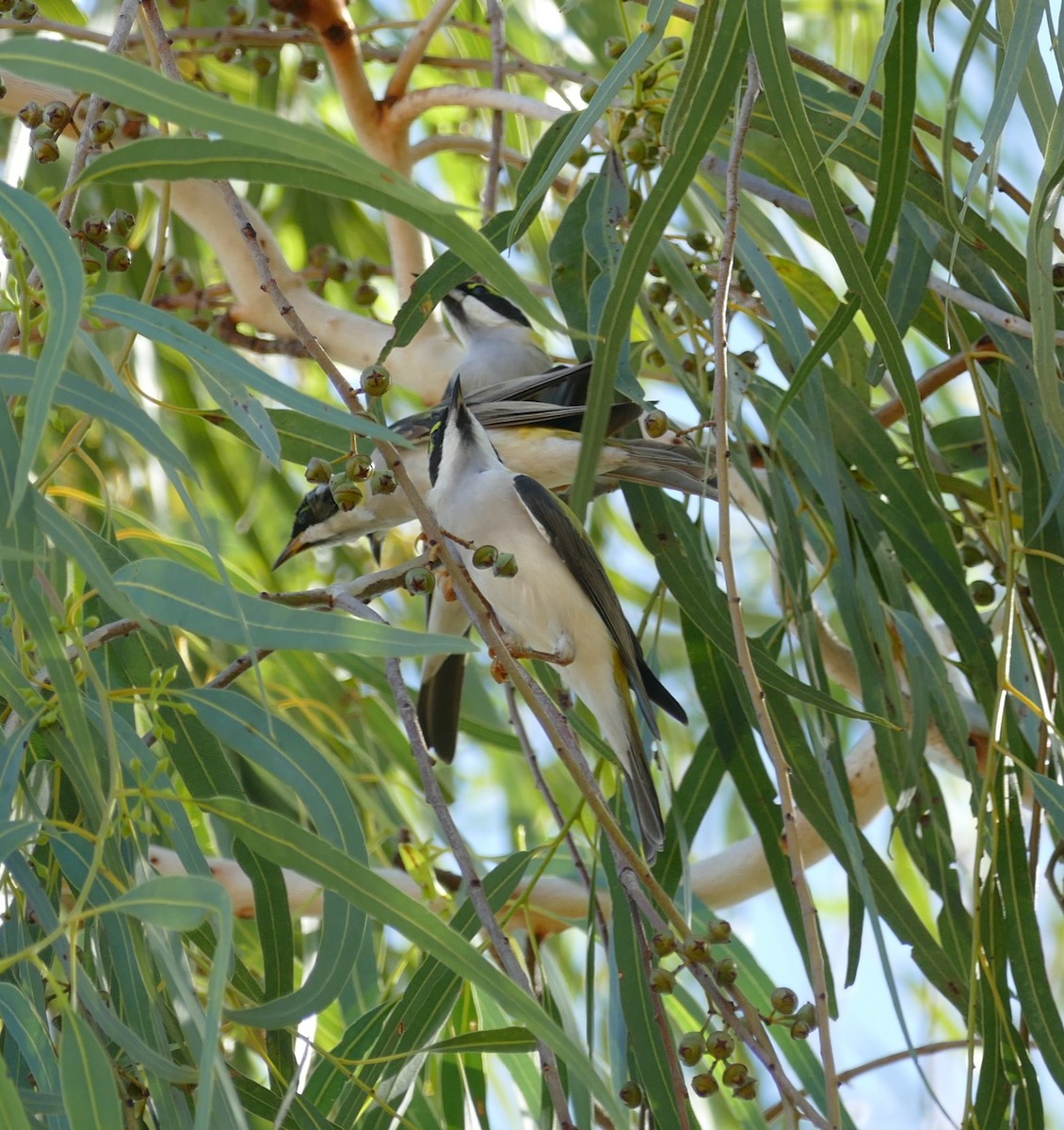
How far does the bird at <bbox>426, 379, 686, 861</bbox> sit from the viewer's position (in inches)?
88.2

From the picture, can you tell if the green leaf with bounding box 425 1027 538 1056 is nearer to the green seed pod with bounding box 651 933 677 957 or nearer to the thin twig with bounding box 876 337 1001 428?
the green seed pod with bounding box 651 933 677 957

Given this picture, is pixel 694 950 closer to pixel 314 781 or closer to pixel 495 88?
pixel 314 781

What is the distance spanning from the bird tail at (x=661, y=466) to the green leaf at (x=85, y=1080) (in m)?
1.22

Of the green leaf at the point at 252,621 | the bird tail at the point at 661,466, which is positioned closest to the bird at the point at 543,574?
the bird tail at the point at 661,466

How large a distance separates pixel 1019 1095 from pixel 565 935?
175 cm

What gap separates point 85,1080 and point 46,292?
1.78ft

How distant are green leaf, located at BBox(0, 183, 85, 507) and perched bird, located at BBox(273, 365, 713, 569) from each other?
1.09 meters

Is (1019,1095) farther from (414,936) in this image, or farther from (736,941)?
(414,936)

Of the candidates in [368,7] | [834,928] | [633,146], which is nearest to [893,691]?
[633,146]

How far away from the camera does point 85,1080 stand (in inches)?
41.8

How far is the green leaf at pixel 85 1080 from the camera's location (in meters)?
1.04

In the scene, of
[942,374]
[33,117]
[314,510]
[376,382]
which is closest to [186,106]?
[376,382]

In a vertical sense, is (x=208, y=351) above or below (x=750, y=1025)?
above

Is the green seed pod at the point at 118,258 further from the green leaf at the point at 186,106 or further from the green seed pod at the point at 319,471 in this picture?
the green leaf at the point at 186,106
